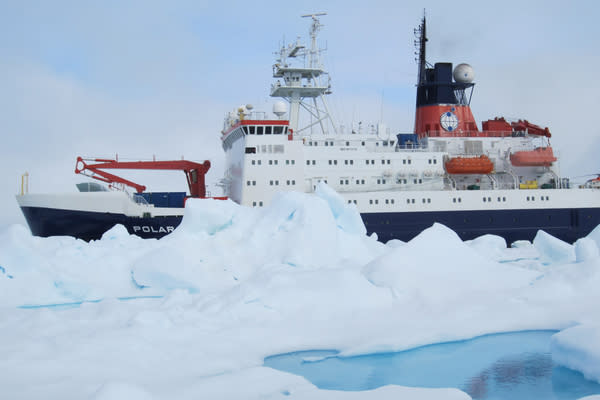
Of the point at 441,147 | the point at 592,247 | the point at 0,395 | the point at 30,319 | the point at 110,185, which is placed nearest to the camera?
the point at 0,395

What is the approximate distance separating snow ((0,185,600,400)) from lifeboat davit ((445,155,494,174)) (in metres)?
7.20

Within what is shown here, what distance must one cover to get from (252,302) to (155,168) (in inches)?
555

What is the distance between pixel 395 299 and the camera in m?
9.23

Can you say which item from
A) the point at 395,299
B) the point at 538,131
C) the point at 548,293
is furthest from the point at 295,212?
the point at 538,131

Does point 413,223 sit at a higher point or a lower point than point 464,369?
higher

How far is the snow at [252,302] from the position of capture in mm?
6027

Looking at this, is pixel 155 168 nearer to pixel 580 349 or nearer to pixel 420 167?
pixel 420 167

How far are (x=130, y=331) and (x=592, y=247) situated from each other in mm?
8507

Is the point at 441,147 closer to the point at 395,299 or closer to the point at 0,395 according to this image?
the point at 395,299

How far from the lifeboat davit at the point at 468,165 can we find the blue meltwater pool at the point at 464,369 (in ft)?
47.9

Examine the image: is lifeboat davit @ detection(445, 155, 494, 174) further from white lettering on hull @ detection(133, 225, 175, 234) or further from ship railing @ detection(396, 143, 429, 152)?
white lettering on hull @ detection(133, 225, 175, 234)

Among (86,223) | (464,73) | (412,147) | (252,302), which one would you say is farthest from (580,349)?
(464,73)

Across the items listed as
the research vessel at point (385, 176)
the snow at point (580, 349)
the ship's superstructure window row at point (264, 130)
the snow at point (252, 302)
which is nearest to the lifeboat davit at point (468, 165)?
the research vessel at point (385, 176)

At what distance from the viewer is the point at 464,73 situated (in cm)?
2467
